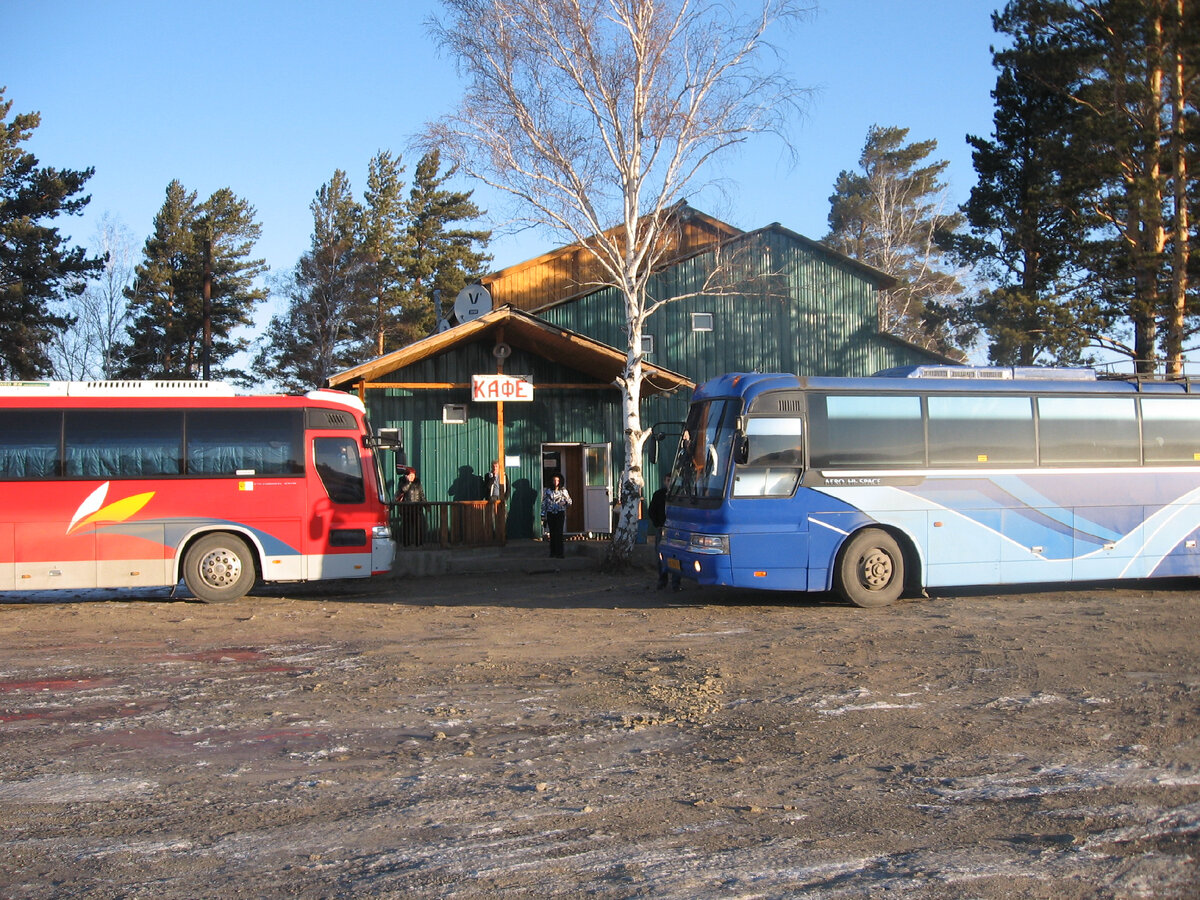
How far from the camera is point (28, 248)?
104 ft

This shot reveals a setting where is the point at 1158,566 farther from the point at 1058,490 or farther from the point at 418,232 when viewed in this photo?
the point at 418,232

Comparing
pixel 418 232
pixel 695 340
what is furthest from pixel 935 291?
pixel 418 232

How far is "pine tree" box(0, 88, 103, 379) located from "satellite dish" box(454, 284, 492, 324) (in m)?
16.9

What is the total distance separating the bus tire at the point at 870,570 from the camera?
12.9 m

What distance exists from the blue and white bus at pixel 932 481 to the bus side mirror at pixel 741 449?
3cm

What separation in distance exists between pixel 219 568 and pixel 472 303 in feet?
34.6

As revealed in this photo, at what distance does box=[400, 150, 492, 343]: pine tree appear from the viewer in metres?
47.9

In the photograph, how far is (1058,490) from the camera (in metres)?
13.6

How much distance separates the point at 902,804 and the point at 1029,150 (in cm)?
2565

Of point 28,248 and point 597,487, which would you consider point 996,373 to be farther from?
point 28,248

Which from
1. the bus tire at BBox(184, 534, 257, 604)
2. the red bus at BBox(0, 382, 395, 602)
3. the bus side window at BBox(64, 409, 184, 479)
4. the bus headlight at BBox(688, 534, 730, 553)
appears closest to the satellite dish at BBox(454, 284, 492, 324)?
the red bus at BBox(0, 382, 395, 602)

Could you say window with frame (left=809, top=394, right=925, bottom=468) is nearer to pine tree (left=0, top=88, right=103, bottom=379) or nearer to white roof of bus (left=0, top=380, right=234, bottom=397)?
white roof of bus (left=0, top=380, right=234, bottom=397)

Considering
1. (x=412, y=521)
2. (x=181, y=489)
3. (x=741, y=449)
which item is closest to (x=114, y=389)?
(x=181, y=489)

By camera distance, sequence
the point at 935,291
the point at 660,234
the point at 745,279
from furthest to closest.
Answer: the point at 935,291 < the point at 745,279 < the point at 660,234
